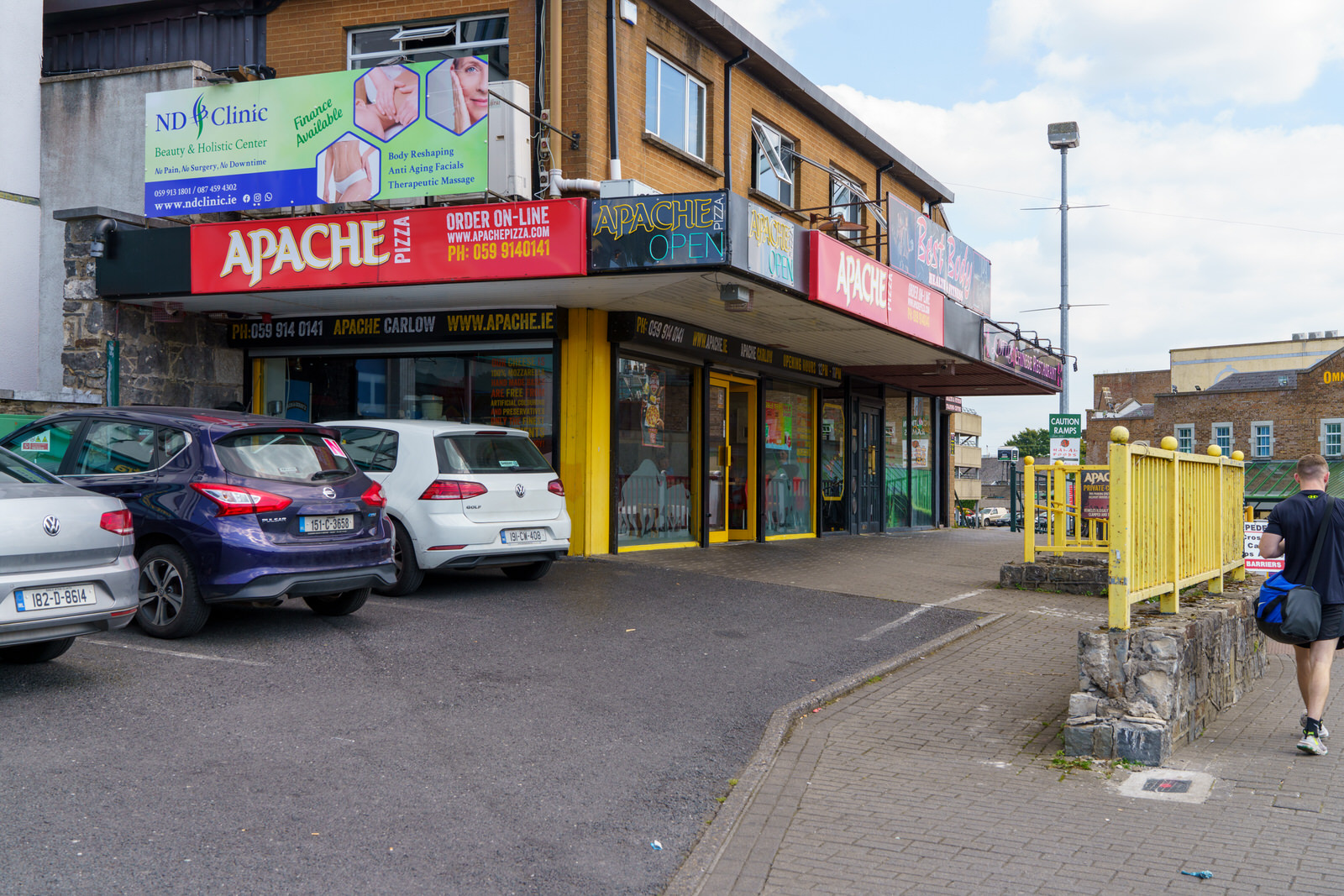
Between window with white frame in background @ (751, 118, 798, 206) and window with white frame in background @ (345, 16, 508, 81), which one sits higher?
window with white frame in background @ (345, 16, 508, 81)

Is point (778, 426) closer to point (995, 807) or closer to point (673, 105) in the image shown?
point (673, 105)

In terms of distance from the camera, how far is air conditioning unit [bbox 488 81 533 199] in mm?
11391

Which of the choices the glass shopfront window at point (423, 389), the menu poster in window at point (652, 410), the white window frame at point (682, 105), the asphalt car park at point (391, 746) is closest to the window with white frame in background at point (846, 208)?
the white window frame at point (682, 105)

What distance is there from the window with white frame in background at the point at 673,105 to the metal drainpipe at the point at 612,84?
2.74 ft

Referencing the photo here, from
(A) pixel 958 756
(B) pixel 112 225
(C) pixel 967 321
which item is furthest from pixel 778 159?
(A) pixel 958 756

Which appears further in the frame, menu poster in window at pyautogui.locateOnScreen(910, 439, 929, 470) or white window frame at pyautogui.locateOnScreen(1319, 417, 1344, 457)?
white window frame at pyautogui.locateOnScreen(1319, 417, 1344, 457)

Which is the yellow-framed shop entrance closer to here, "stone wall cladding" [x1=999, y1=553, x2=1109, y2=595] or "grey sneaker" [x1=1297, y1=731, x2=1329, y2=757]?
"stone wall cladding" [x1=999, y1=553, x2=1109, y2=595]

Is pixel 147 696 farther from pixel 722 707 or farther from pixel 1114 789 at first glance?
pixel 1114 789

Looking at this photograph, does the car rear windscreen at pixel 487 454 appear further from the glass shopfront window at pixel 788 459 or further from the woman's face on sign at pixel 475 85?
the glass shopfront window at pixel 788 459

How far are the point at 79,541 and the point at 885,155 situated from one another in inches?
689

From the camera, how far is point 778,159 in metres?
16.6

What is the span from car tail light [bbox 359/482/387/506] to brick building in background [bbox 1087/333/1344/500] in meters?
42.9

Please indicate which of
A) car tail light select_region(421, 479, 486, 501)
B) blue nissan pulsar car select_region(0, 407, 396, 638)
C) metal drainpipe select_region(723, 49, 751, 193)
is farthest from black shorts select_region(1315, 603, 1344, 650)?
metal drainpipe select_region(723, 49, 751, 193)

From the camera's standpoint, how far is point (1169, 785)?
529cm
